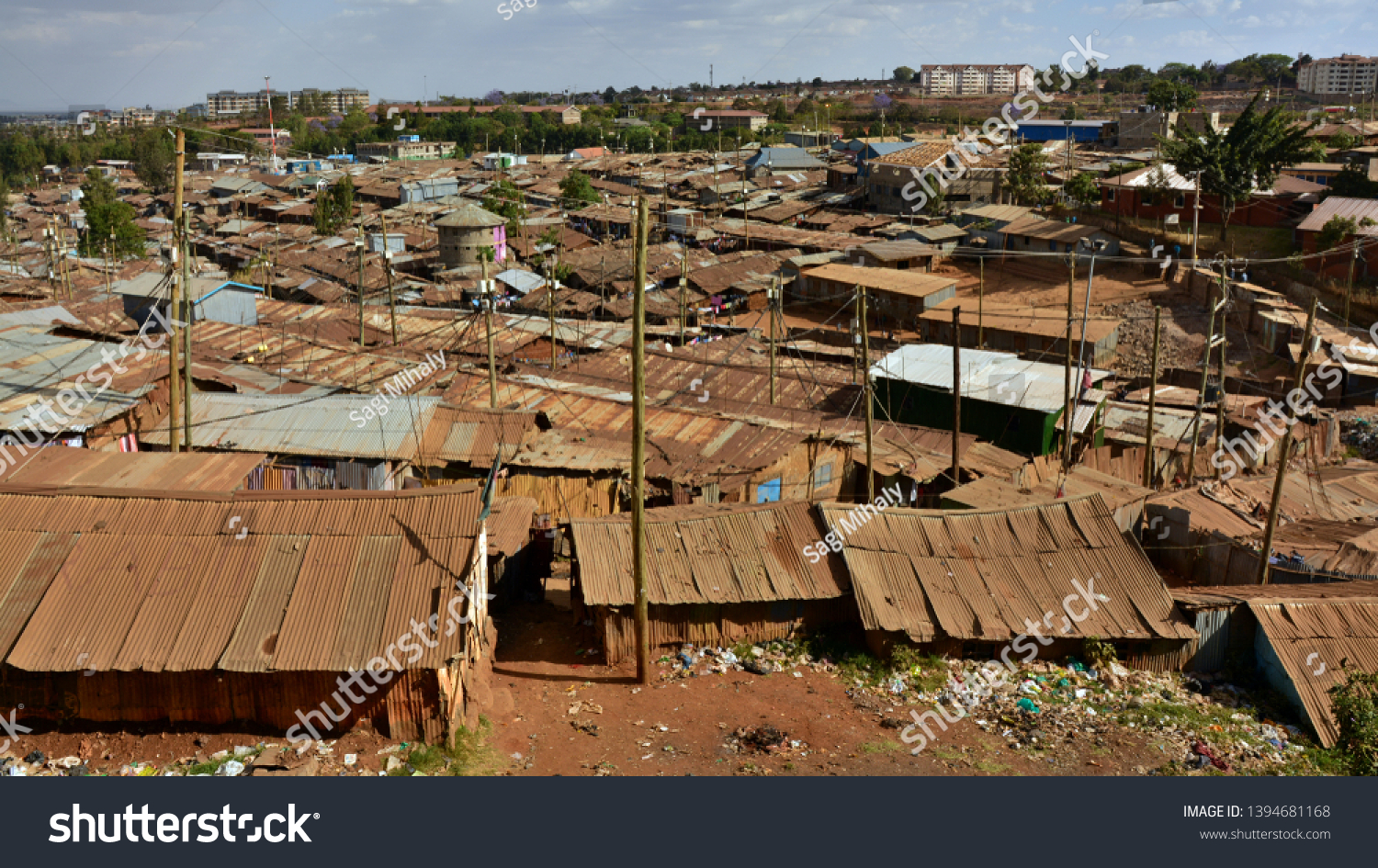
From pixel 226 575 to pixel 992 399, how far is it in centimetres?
1539

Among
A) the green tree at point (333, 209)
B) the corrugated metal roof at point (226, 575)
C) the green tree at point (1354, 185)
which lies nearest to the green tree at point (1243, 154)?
the green tree at point (1354, 185)

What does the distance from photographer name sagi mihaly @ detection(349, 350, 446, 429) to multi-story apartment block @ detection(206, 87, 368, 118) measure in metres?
133

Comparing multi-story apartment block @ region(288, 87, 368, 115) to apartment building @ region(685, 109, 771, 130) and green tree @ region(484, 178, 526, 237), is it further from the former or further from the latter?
green tree @ region(484, 178, 526, 237)

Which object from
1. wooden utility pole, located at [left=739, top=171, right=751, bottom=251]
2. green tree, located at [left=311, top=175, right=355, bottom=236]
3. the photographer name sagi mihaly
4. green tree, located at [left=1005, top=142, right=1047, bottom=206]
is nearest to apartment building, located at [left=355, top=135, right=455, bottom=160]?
A: green tree, located at [left=311, top=175, right=355, bottom=236]

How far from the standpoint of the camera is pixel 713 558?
11672 mm

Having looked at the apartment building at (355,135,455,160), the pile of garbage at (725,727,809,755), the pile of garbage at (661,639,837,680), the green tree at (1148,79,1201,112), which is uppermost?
the green tree at (1148,79,1201,112)

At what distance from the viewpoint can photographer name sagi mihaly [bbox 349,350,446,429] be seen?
16.4 metres

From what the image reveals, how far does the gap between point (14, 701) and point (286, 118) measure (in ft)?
414

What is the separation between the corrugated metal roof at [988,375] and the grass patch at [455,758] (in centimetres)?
1414

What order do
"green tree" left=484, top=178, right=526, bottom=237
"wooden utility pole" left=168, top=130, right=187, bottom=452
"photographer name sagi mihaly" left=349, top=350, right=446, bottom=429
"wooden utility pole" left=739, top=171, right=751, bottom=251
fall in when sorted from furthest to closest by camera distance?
1. "green tree" left=484, top=178, right=526, bottom=237
2. "wooden utility pole" left=739, top=171, right=751, bottom=251
3. "photographer name sagi mihaly" left=349, top=350, right=446, bottom=429
4. "wooden utility pole" left=168, top=130, right=187, bottom=452

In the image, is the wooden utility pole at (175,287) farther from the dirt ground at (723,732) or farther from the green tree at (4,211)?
the green tree at (4,211)

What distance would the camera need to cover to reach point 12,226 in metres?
59.0

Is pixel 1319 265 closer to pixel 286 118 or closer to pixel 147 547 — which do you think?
pixel 147 547

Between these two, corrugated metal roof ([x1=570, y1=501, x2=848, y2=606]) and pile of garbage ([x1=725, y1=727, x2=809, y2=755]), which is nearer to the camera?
pile of garbage ([x1=725, y1=727, x2=809, y2=755])
